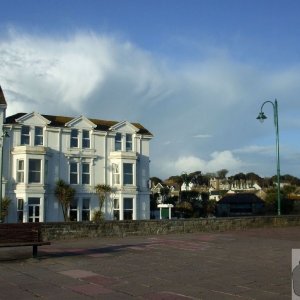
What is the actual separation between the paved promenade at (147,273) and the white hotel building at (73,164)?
26592 mm

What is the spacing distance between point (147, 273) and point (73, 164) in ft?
114

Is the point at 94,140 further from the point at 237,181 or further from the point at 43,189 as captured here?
the point at 237,181

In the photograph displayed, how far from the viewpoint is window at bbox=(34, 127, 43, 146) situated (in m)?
42.9

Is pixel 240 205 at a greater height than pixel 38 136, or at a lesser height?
lesser

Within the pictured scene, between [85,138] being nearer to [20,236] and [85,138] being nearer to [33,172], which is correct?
[33,172]

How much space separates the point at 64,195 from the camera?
139ft

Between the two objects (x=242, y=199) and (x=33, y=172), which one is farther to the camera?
(x=242, y=199)

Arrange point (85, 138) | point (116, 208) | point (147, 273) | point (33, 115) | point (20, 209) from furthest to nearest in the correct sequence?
point (116, 208) < point (85, 138) < point (33, 115) < point (20, 209) < point (147, 273)

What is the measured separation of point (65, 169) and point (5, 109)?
→ 7432 millimetres

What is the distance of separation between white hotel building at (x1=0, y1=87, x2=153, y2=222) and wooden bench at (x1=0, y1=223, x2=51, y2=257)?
1083 inches

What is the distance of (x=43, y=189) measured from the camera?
4178 cm

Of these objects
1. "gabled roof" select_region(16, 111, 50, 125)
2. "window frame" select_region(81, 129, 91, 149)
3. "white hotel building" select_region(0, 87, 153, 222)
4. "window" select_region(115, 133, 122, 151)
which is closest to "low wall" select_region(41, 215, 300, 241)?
"white hotel building" select_region(0, 87, 153, 222)

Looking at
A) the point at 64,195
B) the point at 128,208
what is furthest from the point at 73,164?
the point at 128,208

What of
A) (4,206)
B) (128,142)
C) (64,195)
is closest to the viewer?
(4,206)
